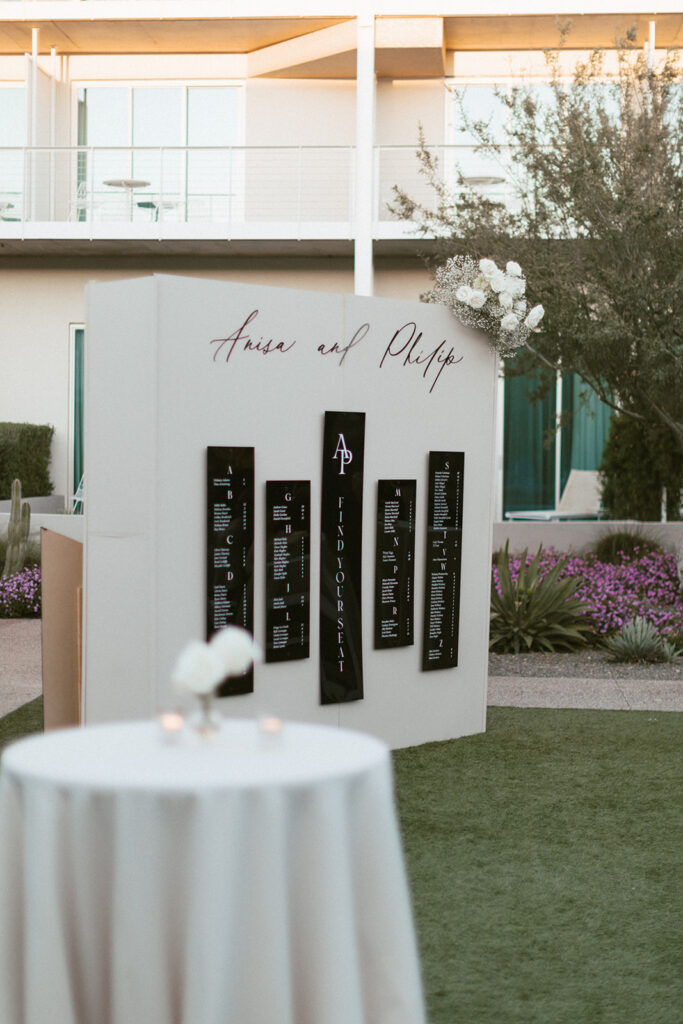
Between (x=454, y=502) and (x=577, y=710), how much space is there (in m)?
1.88

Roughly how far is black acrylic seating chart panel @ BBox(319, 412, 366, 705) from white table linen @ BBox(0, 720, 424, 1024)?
12.1 feet

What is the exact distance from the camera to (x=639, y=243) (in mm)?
10164

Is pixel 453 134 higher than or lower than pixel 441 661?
higher

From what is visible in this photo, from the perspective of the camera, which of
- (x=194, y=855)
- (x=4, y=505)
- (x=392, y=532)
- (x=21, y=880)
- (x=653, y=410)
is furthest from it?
(x=4, y=505)

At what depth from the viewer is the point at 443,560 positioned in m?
7.27

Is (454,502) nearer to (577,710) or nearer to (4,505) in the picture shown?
(577,710)

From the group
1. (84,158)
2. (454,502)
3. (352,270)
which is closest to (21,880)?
(454,502)

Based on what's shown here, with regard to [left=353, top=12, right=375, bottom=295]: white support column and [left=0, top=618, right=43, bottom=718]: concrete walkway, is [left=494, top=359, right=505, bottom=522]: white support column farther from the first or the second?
[left=0, top=618, right=43, bottom=718]: concrete walkway

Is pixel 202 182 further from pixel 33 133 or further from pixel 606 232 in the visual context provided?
pixel 606 232

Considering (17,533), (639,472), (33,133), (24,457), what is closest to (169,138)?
(33,133)

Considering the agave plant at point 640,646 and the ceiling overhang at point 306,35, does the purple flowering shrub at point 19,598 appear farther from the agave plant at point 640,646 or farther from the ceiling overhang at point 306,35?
the ceiling overhang at point 306,35

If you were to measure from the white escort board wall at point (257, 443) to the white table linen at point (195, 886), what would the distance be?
297 cm

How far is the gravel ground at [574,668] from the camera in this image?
9648 mm

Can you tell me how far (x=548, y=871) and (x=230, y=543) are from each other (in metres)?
2.22
